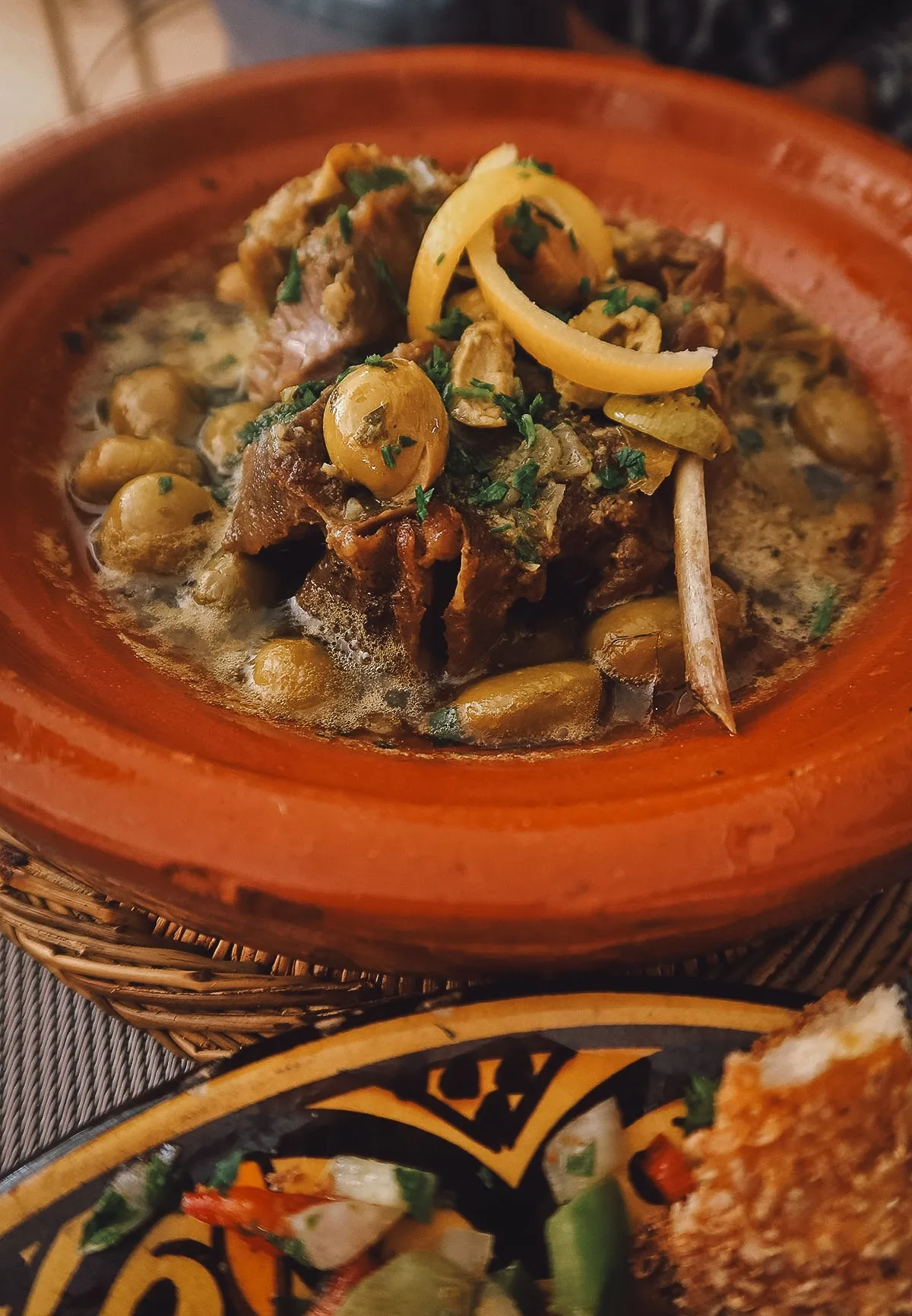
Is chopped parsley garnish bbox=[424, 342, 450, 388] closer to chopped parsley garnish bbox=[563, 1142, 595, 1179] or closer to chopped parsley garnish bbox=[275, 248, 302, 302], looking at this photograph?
chopped parsley garnish bbox=[275, 248, 302, 302]

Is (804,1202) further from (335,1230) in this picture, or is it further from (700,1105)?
(335,1230)

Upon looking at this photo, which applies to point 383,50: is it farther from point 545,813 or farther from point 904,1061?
point 904,1061

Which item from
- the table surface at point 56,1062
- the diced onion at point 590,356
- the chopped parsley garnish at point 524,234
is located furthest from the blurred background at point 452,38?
the table surface at point 56,1062

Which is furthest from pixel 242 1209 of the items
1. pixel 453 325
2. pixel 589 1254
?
pixel 453 325

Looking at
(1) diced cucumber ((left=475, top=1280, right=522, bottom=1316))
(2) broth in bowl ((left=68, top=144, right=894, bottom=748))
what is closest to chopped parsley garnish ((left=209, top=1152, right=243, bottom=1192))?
(1) diced cucumber ((left=475, top=1280, right=522, bottom=1316))

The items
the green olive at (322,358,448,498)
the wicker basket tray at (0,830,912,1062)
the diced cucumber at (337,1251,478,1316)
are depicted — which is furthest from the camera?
the green olive at (322,358,448,498)

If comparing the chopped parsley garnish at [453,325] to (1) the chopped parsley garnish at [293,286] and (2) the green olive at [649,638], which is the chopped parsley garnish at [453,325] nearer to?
(1) the chopped parsley garnish at [293,286]

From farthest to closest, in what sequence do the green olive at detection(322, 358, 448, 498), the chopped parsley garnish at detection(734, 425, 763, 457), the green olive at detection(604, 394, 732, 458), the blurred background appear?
the blurred background < the chopped parsley garnish at detection(734, 425, 763, 457) < the green olive at detection(604, 394, 732, 458) < the green olive at detection(322, 358, 448, 498)
